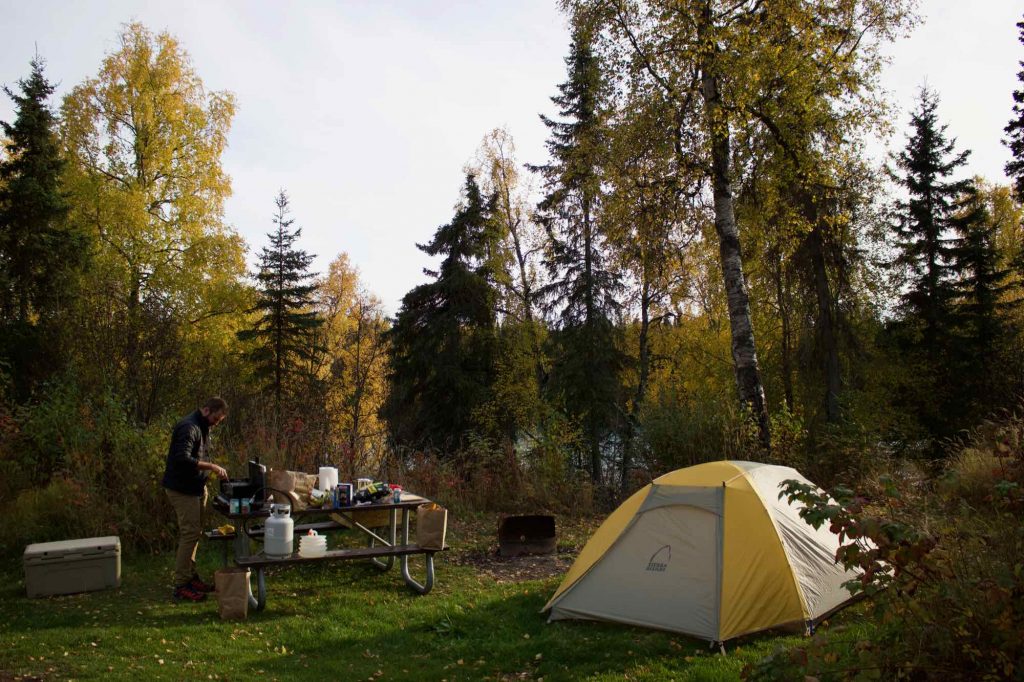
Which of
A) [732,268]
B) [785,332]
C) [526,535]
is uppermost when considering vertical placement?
[785,332]

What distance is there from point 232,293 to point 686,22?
13.3m

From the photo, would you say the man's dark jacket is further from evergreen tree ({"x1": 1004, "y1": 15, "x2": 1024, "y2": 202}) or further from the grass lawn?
evergreen tree ({"x1": 1004, "y1": 15, "x2": 1024, "y2": 202})

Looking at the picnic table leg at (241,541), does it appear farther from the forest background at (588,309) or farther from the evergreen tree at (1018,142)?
the evergreen tree at (1018,142)

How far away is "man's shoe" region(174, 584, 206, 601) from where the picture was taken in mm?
6629

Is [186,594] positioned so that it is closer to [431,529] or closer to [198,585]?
[198,585]

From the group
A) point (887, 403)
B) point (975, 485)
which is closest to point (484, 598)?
point (975, 485)

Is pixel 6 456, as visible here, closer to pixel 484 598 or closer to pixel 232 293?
pixel 484 598

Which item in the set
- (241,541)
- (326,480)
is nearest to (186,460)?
(241,541)

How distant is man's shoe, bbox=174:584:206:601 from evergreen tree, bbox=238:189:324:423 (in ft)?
53.1

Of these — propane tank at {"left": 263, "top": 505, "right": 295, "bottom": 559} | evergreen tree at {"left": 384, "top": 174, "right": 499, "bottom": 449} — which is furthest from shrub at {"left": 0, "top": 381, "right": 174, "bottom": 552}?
evergreen tree at {"left": 384, "top": 174, "right": 499, "bottom": 449}

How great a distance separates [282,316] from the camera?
2412cm

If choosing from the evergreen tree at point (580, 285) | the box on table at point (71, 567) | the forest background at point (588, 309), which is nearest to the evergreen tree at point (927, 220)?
the forest background at point (588, 309)

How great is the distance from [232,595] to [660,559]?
3.59 meters

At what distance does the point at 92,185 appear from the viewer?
58.1 ft
